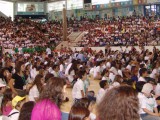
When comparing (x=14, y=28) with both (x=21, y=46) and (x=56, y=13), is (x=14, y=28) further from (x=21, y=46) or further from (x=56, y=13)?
(x=56, y=13)

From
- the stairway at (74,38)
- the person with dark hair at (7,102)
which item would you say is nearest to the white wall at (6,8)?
the stairway at (74,38)

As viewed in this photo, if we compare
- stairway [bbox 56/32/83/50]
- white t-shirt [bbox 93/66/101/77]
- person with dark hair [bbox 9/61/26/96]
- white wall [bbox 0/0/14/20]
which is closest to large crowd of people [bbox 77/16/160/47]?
stairway [bbox 56/32/83/50]

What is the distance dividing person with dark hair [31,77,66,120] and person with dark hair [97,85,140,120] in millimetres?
1267

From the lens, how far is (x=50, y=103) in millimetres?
3037

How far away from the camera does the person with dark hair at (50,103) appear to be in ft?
9.67

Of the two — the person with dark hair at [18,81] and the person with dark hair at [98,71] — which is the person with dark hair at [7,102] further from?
the person with dark hair at [98,71]

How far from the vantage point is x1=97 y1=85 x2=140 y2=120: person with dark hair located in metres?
1.70

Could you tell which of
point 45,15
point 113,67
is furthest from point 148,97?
point 45,15

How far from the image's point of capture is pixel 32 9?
49.8 m

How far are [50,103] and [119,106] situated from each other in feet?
4.72

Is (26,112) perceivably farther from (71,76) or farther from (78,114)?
(71,76)

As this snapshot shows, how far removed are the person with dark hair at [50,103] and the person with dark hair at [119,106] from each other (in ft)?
4.16

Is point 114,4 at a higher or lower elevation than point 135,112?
higher

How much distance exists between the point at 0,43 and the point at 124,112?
23574 millimetres
